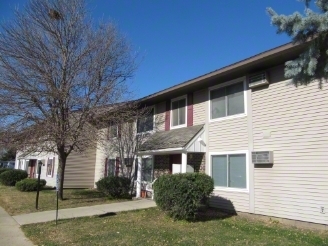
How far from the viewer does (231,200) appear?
11.0 metres

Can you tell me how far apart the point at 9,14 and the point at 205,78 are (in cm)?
913

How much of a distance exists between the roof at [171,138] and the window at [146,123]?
108 centimetres

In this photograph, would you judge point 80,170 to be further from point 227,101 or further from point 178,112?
point 227,101

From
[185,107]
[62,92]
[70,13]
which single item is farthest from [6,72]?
[185,107]

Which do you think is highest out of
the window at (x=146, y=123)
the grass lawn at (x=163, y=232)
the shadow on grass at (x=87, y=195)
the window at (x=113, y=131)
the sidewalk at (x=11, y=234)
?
the window at (x=146, y=123)

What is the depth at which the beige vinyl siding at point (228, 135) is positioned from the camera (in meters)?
11.0

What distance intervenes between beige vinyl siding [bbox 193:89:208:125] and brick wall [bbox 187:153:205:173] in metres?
1.42

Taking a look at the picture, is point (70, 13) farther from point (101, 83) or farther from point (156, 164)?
point (156, 164)

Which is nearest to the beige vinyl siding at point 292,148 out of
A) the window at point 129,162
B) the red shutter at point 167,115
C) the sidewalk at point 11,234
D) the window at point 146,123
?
the red shutter at point 167,115

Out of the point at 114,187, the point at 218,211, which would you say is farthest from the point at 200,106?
the point at 114,187

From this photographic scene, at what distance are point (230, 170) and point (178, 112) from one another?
4.48 m

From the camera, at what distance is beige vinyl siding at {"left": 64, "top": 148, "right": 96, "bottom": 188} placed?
21.8 metres

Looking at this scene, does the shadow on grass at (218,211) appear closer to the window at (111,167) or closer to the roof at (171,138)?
the roof at (171,138)

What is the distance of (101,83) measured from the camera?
14180mm
